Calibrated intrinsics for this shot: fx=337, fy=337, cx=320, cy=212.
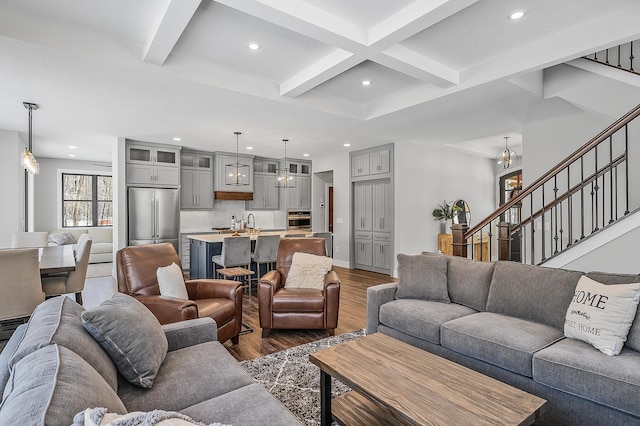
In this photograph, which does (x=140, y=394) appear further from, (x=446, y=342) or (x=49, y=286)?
(x=49, y=286)

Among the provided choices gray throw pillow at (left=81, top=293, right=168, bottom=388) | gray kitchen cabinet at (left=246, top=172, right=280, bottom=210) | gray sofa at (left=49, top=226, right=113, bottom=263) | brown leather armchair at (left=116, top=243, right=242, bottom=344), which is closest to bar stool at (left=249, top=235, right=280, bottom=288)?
brown leather armchair at (left=116, top=243, right=242, bottom=344)

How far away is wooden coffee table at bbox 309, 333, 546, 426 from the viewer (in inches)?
55.6

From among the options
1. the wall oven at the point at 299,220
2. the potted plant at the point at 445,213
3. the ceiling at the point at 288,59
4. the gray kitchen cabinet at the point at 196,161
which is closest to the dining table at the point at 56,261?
the ceiling at the point at 288,59

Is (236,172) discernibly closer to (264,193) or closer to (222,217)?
(264,193)

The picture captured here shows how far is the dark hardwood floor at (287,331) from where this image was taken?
3.10 metres

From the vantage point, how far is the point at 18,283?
298cm

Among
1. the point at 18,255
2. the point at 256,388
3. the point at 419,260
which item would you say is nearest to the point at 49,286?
the point at 18,255

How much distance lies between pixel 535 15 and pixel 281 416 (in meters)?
3.39

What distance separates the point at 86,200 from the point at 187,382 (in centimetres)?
916

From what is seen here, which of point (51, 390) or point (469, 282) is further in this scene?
point (469, 282)

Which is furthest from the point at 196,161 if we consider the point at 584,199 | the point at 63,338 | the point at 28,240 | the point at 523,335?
the point at 584,199

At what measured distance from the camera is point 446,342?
2467 millimetres

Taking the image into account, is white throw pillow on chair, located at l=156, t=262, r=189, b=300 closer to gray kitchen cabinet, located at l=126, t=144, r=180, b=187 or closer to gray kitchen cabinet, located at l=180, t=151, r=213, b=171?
gray kitchen cabinet, located at l=126, t=144, r=180, b=187

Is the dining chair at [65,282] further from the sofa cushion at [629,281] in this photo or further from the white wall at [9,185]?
the sofa cushion at [629,281]
